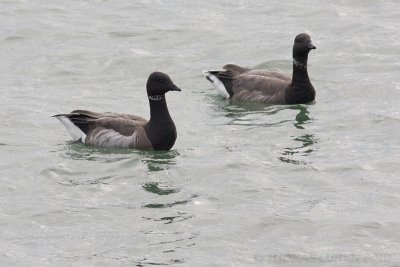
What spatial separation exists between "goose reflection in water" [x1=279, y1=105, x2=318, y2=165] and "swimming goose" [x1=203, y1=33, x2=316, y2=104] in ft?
2.37

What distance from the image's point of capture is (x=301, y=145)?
64.2 feet

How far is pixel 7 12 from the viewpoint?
29812 mm

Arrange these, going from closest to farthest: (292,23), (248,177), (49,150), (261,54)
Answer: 1. (248,177)
2. (49,150)
3. (261,54)
4. (292,23)

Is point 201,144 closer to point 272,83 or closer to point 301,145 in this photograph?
point 301,145

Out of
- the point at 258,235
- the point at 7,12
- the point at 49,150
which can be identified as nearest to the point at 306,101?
the point at 49,150

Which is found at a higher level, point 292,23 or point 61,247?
point 292,23

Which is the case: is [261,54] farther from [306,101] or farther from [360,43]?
[306,101]

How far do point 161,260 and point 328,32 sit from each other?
14027 mm

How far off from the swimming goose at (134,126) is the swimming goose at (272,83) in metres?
3.88

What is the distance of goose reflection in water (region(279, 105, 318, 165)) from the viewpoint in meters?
18.7

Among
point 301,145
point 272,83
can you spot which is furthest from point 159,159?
point 272,83

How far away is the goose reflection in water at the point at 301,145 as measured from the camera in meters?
18.7

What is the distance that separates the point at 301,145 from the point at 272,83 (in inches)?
135

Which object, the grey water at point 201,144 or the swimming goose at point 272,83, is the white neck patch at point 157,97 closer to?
the grey water at point 201,144
